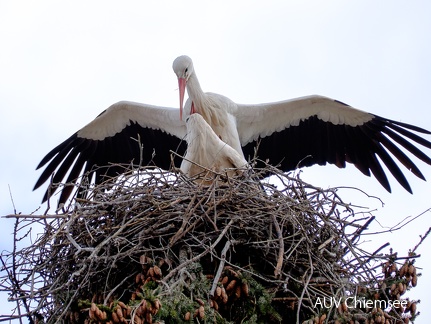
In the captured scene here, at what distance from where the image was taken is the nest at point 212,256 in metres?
4.17

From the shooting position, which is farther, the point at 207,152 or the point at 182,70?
the point at 182,70

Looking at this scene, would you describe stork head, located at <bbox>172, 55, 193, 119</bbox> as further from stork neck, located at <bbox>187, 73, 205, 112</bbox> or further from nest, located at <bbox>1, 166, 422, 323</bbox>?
nest, located at <bbox>1, 166, 422, 323</bbox>

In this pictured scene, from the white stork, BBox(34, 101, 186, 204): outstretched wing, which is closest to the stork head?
the white stork

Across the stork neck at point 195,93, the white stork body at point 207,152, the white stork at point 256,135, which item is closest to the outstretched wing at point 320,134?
the white stork at point 256,135

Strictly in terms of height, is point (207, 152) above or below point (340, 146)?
below

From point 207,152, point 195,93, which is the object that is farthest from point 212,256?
point 195,93

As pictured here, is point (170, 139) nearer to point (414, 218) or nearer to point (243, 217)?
point (243, 217)

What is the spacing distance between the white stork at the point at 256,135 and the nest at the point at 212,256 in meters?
1.37

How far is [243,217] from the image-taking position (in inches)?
A: 177

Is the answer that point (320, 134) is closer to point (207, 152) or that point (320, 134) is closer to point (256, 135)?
point (256, 135)

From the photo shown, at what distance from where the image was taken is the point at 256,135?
6383 millimetres

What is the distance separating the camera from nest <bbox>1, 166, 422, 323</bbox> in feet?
13.7

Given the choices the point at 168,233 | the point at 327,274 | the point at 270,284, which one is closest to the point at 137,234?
the point at 168,233

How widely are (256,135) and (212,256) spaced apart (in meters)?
2.17
